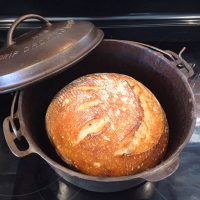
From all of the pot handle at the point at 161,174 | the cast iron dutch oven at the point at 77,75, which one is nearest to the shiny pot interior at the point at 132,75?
the cast iron dutch oven at the point at 77,75

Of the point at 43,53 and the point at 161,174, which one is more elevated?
the point at 43,53

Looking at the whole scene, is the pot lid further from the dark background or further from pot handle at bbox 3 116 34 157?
the dark background

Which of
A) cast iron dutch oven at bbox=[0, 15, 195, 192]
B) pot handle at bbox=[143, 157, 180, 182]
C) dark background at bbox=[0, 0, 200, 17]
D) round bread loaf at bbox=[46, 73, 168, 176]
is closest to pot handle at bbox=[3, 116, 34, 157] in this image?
cast iron dutch oven at bbox=[0, 15, 195, 192]

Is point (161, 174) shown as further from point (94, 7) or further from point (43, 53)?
point (94, 7)

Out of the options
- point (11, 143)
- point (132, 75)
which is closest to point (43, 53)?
point (11, 143)

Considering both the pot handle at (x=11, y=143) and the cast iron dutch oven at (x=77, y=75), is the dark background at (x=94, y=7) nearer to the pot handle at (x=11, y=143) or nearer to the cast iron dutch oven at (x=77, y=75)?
the cast iron dutch oven at (x=77, y=75)

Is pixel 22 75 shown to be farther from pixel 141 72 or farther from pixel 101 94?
pixel 141 72

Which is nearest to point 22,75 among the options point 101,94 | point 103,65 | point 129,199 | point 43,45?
point 43,45

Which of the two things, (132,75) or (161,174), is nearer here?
(161,174)

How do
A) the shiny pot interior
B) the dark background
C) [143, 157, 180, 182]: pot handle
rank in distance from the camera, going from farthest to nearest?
the dark background → the shiny pot interior → [143, 157, 180, 182]: pot handle
